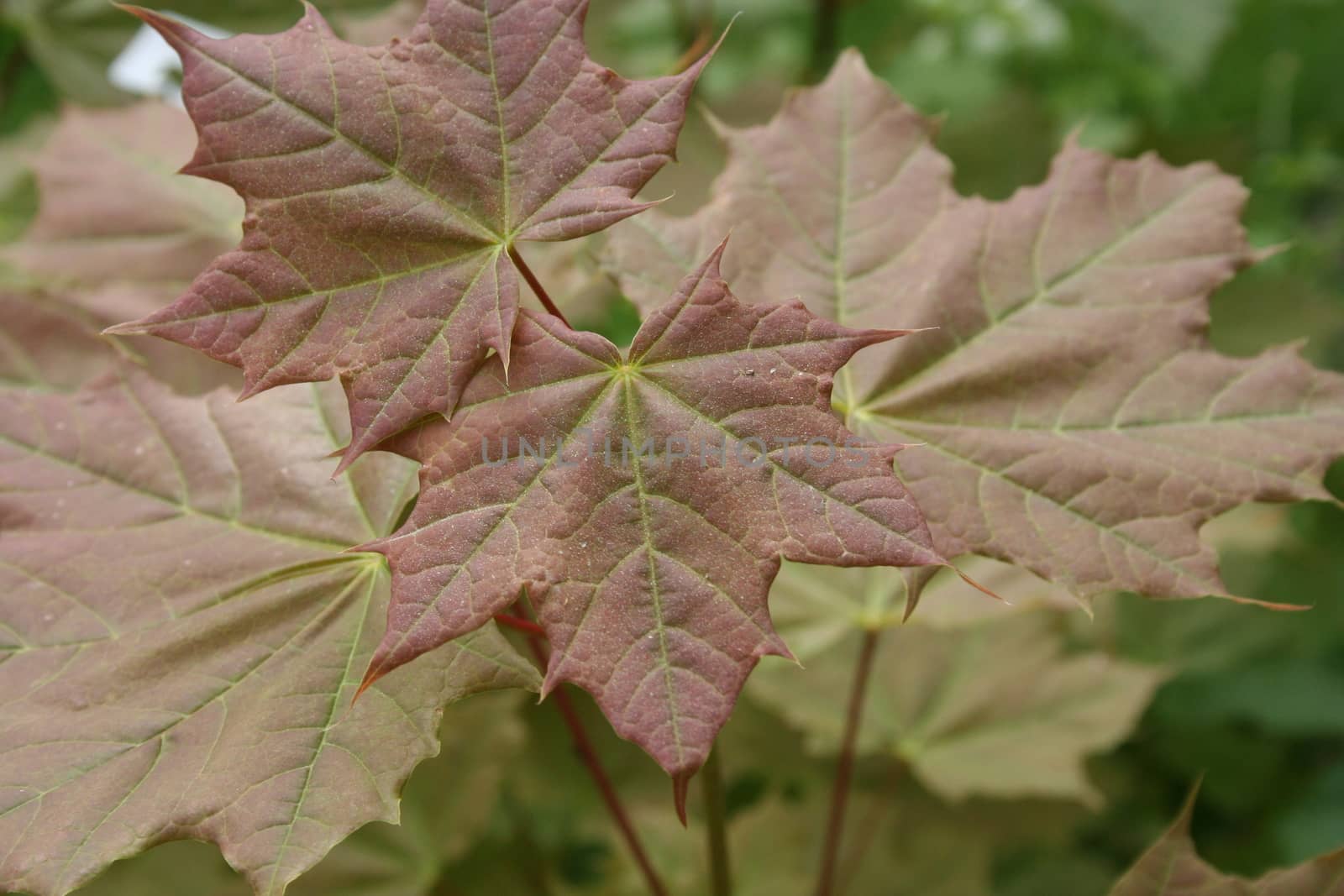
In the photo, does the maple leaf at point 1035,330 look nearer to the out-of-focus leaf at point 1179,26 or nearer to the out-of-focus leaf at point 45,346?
the out-of-focus leaf at point 45,346

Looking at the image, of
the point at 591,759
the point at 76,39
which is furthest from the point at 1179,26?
the point at 76,39

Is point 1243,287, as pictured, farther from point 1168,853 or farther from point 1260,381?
point 1168,853

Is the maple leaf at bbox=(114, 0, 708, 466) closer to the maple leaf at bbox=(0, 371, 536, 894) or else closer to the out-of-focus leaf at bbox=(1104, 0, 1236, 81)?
the maple leaf at bbox=(0, 371, 536, 894)

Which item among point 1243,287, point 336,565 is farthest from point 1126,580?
point 1243,287

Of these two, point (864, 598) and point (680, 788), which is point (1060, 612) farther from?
point (680, 788)

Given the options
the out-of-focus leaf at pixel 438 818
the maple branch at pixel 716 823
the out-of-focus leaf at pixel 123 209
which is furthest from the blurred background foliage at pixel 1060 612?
the maple branch at pixel 716 823
